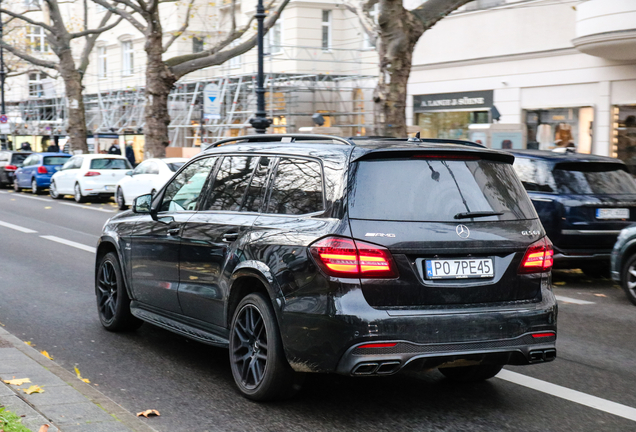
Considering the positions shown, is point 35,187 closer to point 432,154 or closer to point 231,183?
point 231,183

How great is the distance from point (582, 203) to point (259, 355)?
6582 millimetres

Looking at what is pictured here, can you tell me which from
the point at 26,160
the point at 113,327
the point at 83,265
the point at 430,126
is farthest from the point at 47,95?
the point at 113,327

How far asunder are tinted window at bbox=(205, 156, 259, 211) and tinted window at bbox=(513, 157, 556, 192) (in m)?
6.00

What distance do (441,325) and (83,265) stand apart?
8.13 m

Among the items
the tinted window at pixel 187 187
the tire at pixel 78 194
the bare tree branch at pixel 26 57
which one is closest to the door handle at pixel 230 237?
the tinted window at pixel 187 187

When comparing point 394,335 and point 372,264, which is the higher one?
point 372,264

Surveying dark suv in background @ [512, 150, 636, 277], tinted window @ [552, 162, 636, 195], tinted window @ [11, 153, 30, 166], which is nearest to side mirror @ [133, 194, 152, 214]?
dark suv in background @ [512, 150, 636, 277]

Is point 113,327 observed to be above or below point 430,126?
below

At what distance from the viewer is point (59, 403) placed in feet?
15.9

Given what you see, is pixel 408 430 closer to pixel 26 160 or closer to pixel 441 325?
pixel 441 325

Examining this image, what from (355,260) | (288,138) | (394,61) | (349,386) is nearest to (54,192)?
(394,61)

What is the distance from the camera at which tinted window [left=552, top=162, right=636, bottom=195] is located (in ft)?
35.7

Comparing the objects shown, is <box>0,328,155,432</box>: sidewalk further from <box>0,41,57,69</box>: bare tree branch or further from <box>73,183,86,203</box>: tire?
<box>0,41,57,69</box>: bare tree branch

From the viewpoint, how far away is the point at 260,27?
2230 centimetres
